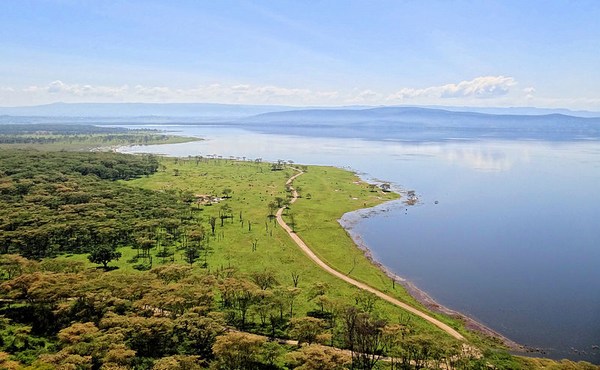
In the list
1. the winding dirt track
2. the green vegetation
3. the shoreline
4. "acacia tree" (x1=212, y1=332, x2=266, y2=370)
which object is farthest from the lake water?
"acacia tree" (x1=212, y1=332, x2=266, y2=370)

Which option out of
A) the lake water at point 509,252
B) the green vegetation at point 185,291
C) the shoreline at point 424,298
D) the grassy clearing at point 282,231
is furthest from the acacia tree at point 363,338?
the lake water at point 509,252

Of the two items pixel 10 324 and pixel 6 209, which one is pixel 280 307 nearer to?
pixel 10 324

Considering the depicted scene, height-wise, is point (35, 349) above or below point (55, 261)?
below

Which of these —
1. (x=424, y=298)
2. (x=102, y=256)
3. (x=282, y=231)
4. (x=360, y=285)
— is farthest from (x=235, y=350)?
(x=282, y=231)

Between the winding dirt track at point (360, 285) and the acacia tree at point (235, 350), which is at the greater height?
the acacia tree at point (235, 350)

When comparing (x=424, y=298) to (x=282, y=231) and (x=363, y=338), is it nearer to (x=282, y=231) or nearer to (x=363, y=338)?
(x=363, y=338)

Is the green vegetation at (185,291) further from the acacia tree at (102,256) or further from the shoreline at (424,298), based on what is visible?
the shoreline at (424,298)

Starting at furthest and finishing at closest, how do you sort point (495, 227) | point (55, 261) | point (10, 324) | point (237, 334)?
point (495, 227) → point (55, 261) → point (10, 324) → point (237, 334)

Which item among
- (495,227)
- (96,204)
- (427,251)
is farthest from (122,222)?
(495,227)
